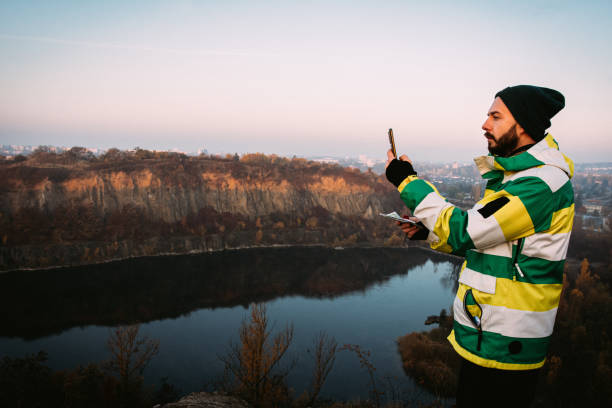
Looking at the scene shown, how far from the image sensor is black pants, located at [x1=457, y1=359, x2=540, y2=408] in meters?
1.39

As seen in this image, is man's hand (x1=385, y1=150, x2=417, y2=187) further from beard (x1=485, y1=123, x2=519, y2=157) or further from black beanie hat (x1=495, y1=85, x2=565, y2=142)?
black beanie hat (x1=495, y1=85, x2=565, y2=142)

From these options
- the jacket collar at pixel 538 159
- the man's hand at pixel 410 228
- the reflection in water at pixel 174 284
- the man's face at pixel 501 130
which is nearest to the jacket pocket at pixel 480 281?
the man's hand at pixel 410 228

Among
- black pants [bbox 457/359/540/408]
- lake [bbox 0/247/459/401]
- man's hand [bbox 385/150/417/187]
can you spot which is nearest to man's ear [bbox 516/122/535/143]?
man's hand [bbox 385/150/417/187]

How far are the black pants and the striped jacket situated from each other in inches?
2.0

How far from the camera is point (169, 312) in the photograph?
25812 millimetres

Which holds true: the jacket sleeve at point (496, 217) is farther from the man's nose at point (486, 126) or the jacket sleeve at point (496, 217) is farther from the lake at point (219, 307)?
the lake at point (219, 307)

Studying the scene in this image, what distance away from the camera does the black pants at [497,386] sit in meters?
1.39

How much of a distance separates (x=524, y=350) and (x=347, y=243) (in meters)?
47.8

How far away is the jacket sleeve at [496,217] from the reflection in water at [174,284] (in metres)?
27.0

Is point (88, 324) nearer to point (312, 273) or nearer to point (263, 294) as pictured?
point (263, 294)

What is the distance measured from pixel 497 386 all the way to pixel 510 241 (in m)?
0.58

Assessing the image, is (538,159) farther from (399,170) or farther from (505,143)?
(399,170)

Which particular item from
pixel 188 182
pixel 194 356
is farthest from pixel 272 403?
pixel 188 182

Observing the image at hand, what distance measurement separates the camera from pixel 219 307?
2739cm
